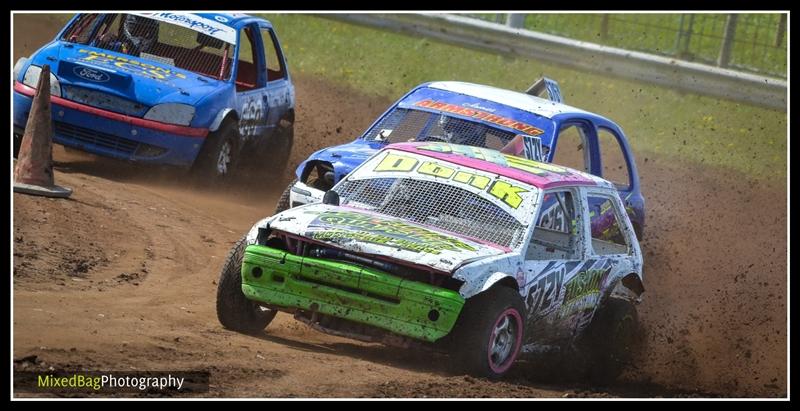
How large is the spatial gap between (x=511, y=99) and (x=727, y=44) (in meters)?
8.02

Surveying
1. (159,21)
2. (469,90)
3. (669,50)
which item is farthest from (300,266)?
(669,50)

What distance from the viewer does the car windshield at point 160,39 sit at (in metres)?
13.9

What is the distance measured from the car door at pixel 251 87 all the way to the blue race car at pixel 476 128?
6.18 ft

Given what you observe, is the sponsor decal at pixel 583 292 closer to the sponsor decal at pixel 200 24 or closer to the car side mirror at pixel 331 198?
the car side mirror at pixel 331 198

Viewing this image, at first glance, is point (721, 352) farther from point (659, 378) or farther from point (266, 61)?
point (266, 61)

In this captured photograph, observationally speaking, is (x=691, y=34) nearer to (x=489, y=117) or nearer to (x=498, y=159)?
(x=489, y=117)

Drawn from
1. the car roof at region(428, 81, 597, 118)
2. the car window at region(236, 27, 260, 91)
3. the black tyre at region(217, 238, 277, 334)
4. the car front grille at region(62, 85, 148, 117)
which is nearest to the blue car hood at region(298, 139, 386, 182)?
the car roof at region(428, 81, 597, 118)

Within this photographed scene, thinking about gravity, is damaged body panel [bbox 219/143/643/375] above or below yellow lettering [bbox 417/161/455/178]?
below

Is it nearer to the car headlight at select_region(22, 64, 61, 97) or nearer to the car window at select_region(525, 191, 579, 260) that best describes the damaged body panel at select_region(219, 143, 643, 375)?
the car window at select_region(525, 191, 579, 260)

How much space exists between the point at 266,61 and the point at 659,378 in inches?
267

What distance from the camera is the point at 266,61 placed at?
49.8ft

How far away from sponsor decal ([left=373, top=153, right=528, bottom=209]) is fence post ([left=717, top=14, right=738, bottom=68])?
441 inches

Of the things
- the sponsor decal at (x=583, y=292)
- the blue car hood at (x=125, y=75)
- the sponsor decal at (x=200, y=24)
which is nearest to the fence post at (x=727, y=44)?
the sponsor decal at (x=200, y=24)

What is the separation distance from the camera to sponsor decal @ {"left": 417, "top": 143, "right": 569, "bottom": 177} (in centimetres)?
945
